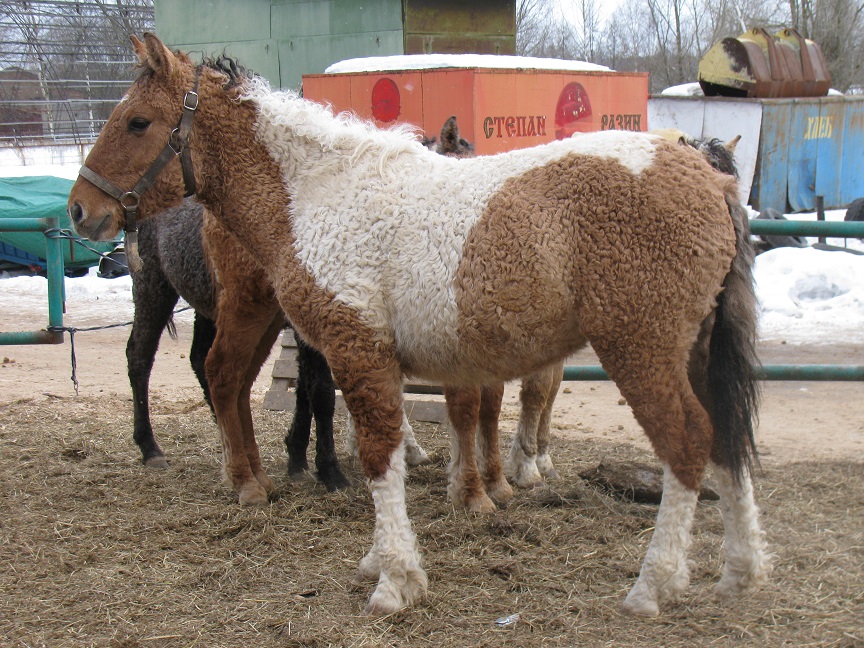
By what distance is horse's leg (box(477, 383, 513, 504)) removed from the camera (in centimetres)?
467

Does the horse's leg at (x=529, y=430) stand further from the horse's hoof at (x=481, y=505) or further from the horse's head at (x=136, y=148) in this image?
the horse's head at (x=136, y=148)

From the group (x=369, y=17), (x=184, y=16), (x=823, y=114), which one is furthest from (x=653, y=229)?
(x=184, y=16)

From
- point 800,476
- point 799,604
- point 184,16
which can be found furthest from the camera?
point 184,16

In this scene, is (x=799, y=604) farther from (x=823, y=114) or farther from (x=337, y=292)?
(x=823, y=114)

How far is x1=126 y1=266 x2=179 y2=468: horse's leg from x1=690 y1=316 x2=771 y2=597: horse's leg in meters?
3.55

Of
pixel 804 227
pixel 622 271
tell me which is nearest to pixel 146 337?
pixel 622 271

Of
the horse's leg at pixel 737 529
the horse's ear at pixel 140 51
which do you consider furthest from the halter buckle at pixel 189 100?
the horse's leg at pixel 737 529

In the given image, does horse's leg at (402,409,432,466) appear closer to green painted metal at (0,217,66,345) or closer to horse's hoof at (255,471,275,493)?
horse's hoof at (255,471,275,493)

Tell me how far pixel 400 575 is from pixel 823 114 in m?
17.0

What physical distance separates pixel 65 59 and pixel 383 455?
30349mm

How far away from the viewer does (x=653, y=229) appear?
3.04m

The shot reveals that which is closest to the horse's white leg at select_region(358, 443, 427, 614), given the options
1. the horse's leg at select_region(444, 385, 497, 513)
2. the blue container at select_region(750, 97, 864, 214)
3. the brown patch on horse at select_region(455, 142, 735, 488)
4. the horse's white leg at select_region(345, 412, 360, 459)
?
the brown patch on horse at select_region(455, 142, 735, 488)

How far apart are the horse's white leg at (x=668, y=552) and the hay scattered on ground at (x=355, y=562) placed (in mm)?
86

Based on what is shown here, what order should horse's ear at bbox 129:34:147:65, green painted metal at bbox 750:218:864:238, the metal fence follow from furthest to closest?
the metal fence → green painted metal at bbox 750:218:864:238 → horse's ear at bbox 129:34:147:65
